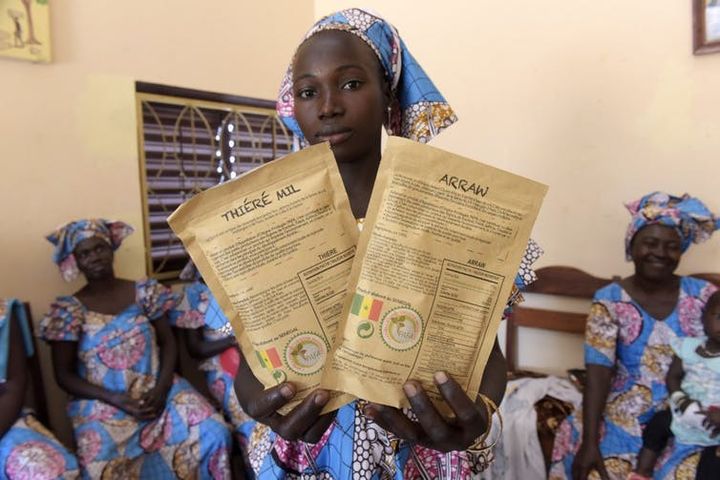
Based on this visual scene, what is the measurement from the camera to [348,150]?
0.83m

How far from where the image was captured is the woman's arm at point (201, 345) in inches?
85.0

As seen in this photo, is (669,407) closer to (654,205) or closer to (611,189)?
(654,205)

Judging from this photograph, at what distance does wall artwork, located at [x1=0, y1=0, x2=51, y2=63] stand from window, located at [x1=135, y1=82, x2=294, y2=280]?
14.7 inches

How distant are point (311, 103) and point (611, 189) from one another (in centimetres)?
170

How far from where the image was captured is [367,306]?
1.94 ft

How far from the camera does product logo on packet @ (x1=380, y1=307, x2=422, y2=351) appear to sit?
0.59m

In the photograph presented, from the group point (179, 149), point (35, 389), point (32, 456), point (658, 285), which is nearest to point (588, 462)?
point (658, 285)

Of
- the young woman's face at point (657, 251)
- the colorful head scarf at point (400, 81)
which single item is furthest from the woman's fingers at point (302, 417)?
the young woman's face at point (657, 251)

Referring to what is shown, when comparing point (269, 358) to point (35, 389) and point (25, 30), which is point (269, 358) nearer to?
point (35, 389)

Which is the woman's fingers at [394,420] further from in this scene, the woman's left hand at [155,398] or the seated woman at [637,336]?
the woman's left hand at [155,398]

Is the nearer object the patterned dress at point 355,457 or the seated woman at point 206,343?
the patterned dress at point 355,457

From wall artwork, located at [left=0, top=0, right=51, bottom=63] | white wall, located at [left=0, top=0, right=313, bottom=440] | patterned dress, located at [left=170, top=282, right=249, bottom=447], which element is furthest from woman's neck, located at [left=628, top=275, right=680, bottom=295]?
wall artwork, located at [left=0, top=0, right=51, bottom=63]

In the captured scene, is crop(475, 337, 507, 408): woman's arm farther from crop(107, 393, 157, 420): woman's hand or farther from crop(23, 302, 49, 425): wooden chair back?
crop(23, 302, 49, 425): wooden chair back

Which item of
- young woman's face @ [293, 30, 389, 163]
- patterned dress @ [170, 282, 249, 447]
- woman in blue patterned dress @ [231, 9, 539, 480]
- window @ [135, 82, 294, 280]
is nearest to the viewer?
woman in blue patterned dress @ [231, 9, 539, 480]
